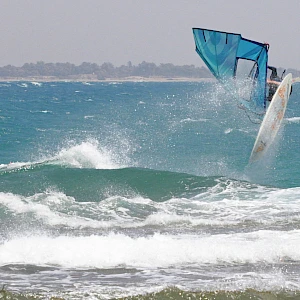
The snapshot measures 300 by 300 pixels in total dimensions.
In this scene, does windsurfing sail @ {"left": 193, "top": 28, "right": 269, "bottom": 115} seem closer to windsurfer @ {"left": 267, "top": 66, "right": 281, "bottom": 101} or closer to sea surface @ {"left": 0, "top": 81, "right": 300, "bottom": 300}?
windsurfer @ {"left": 267, "top": 66, "right": 281, "bottom": 101}

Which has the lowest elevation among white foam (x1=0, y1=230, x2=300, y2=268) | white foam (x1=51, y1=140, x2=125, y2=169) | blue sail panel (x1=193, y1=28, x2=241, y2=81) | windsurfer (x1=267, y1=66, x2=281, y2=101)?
white foam (x1=51, y1=140, x2=125, y2=169)

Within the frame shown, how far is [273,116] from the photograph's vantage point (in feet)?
65.5

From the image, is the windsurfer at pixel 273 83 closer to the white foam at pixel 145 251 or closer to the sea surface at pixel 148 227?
the sea surface at pixel 148 227

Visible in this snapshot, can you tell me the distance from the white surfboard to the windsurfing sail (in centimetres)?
93

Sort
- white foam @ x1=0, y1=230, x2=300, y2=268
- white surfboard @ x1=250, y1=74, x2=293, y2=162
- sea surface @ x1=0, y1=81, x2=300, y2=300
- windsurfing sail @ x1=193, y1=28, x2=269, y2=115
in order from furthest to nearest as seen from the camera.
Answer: windsurfing sail @ x1=193, y1=28, x2=269, y2=115, white surfboard @ x1=250, y1=74, x2=293, y2=162, white foam @ x1=0, y1=230, x2=300, y2=268, sea surface @ x1=0, y1=81, x2=300, y2=300

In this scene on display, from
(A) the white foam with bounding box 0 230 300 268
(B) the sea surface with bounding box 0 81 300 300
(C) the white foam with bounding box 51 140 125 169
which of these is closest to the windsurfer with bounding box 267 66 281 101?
(B) the sea surface with bounding box 0 81 300 300

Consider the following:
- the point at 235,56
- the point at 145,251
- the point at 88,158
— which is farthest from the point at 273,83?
the point at 88,158

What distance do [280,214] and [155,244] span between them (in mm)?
5167

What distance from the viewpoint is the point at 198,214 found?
19203mm

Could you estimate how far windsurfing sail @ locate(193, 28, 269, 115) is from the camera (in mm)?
20359

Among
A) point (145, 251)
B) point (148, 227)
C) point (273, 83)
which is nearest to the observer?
point (145, 251)

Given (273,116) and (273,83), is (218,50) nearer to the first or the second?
(273,83)

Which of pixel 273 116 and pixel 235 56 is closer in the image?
pixel 273 116

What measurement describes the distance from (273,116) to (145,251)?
7.43 meters
